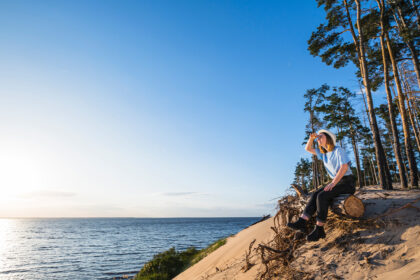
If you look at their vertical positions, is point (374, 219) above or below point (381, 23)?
below

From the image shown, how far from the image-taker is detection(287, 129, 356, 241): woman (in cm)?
413

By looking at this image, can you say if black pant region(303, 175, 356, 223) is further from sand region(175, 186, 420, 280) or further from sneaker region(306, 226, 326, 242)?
sand region(175, 186, 420, 280)

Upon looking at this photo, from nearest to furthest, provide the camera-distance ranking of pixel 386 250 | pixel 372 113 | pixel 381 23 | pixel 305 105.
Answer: pixel 386 250
pixel 372 113
pixel 381 23
pixel 305 105

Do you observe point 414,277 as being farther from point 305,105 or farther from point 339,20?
point 305,105

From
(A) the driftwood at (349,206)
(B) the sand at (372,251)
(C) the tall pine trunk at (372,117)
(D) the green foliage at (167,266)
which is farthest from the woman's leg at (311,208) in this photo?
(C) the tall pine trunk at (372,117)

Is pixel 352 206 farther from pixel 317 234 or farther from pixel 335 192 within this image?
pixel 317 234

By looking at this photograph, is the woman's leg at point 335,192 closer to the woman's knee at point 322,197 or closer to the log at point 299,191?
the woman's knee at point 322,197

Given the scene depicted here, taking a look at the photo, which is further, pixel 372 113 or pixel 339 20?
pixel 339 20

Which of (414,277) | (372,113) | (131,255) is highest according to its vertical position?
(372,113)

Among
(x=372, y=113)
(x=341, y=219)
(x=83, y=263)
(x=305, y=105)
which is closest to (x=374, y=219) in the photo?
(x=341, y=219)

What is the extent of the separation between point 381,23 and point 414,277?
524 inches

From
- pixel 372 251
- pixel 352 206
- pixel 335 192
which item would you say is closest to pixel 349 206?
pixel 352 206

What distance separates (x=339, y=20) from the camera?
12.6 m

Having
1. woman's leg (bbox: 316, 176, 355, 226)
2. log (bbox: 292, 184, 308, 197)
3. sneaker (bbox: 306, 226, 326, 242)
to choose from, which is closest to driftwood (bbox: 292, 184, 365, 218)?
woman's leg (bbox: 316, 176, 355, 226)
